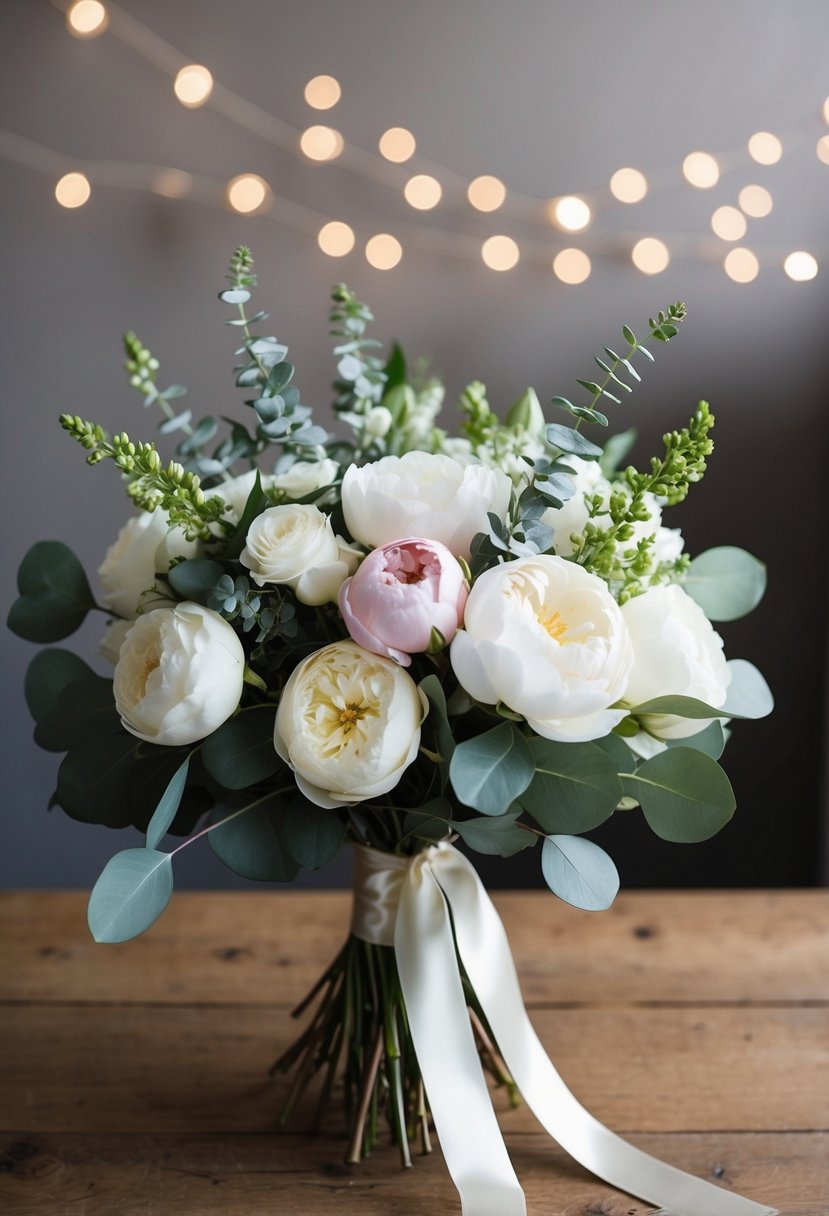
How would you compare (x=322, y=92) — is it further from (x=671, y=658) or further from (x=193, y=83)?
(x=671, y=658)

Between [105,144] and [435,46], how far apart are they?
1.48 ft

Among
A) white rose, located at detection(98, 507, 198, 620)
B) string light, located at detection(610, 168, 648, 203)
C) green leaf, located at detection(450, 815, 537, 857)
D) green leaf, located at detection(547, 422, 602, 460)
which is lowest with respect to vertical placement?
green leaf, located at detection(450, 815, 537, 857)

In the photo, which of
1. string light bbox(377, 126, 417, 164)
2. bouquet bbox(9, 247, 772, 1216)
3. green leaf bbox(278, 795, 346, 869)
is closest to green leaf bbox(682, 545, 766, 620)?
bouquet bbox(9, 247, 772, 1216)

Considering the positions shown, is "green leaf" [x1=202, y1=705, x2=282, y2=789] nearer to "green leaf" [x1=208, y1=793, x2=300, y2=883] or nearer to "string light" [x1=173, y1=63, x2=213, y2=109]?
"green leaf" [x1=208, y1=793, x2=300, y2=883]

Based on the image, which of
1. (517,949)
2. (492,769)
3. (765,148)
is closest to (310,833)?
(492,769)

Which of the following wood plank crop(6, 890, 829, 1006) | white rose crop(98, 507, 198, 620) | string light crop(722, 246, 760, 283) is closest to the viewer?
white rose crop(98, 507, 198, 620)

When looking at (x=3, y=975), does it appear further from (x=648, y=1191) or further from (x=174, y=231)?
(x=174, y=231)

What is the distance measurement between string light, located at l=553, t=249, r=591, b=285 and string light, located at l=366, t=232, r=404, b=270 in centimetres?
22

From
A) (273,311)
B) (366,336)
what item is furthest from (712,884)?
(273,311)

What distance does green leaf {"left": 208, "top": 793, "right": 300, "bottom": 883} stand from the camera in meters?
0.68

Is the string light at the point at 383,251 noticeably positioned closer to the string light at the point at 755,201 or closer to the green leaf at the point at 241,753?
the string light at the point at 755,201

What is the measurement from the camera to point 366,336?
4.53 ft

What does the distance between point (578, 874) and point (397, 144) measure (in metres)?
1.06

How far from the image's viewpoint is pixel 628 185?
1.37 m
